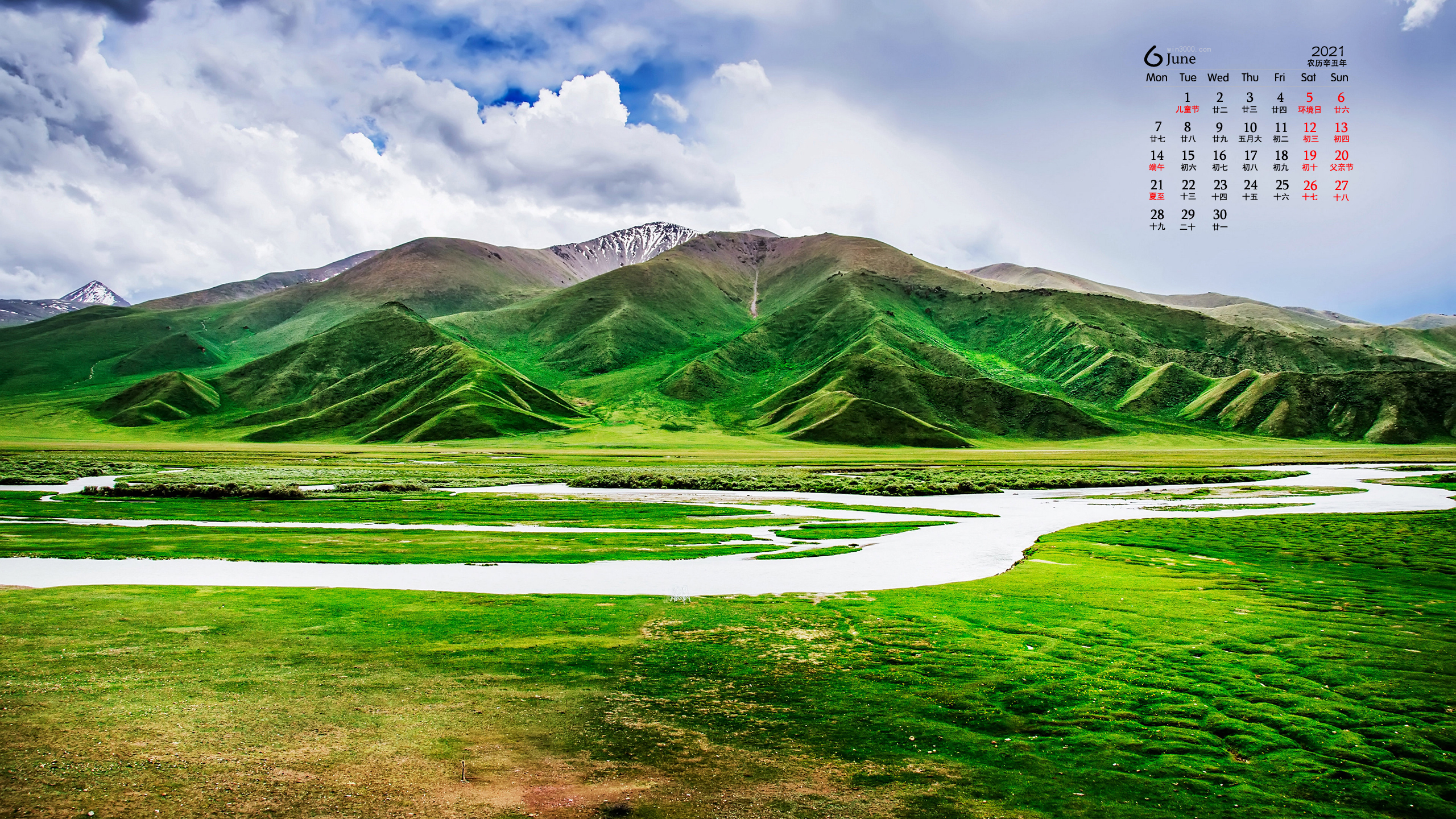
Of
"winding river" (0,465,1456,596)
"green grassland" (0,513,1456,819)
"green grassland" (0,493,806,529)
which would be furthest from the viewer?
"green grassland" (0,493,806,529)

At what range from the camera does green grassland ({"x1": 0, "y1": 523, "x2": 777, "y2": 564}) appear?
32375mm

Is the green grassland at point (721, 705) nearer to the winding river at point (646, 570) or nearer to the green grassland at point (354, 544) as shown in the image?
the winding river at point (646, 570)

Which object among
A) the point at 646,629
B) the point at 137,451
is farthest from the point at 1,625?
the point at 137,451

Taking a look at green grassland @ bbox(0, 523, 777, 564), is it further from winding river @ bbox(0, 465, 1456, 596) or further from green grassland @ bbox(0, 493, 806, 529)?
green grassland @ bbox(0, 493, 806, 529)

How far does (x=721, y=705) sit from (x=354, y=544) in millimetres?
29071

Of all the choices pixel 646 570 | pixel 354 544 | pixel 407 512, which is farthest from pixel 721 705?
pixel 407 512

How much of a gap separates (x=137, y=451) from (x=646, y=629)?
175 metres

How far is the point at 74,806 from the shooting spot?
9180 mm

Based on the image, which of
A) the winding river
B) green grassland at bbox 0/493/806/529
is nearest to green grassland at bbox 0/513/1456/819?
the winding river

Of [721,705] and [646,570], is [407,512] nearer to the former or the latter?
[646,570]

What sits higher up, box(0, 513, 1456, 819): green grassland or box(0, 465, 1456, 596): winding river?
box(0, 513, 1456, 819): green grassland

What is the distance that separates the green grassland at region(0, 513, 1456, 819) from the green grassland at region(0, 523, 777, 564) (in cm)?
963

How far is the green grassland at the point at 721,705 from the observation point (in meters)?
10.1

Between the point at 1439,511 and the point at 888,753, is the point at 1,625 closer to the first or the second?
the point at 888,753
